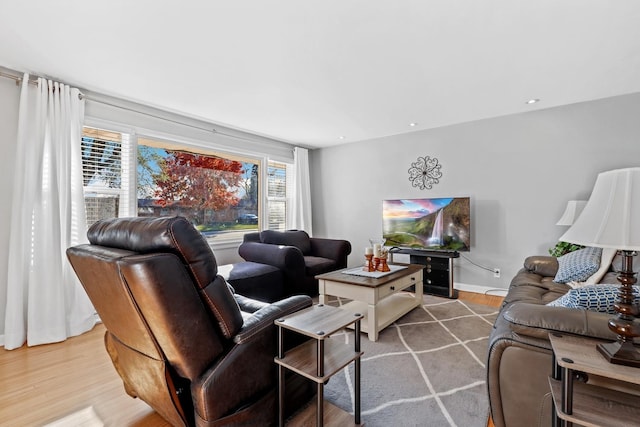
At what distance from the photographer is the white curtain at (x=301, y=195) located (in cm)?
517

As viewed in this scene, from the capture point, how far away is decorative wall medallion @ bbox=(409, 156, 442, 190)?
14.0 feet

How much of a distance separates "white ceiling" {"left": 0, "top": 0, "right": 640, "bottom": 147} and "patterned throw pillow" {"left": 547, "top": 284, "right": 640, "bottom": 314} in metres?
1.63

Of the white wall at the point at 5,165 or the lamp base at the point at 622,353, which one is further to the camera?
the white wall at the point at 5,165

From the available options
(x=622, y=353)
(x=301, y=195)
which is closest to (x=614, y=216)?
(x=622, y=353)

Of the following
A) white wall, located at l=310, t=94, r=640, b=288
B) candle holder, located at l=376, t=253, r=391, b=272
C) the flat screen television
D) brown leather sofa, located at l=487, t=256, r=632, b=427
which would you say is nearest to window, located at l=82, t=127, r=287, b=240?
white wall, located at l=310, t=94, r=640, b=288

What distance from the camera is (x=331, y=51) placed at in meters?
2.20

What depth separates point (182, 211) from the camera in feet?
12.6

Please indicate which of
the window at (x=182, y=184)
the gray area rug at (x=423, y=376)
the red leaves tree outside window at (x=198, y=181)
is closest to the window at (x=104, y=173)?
the window at (x=182, y=184)

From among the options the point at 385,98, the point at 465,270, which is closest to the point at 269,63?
the point at 385,98

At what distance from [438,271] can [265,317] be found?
301 cm

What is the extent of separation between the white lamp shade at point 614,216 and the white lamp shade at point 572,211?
2596 mm

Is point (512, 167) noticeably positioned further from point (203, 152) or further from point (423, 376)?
point (203, 152)

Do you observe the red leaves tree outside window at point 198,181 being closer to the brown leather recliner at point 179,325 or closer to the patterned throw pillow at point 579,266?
the brown leather recliner at point 179,325

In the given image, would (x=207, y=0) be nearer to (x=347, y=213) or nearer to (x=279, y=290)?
(x=279, y=290)
